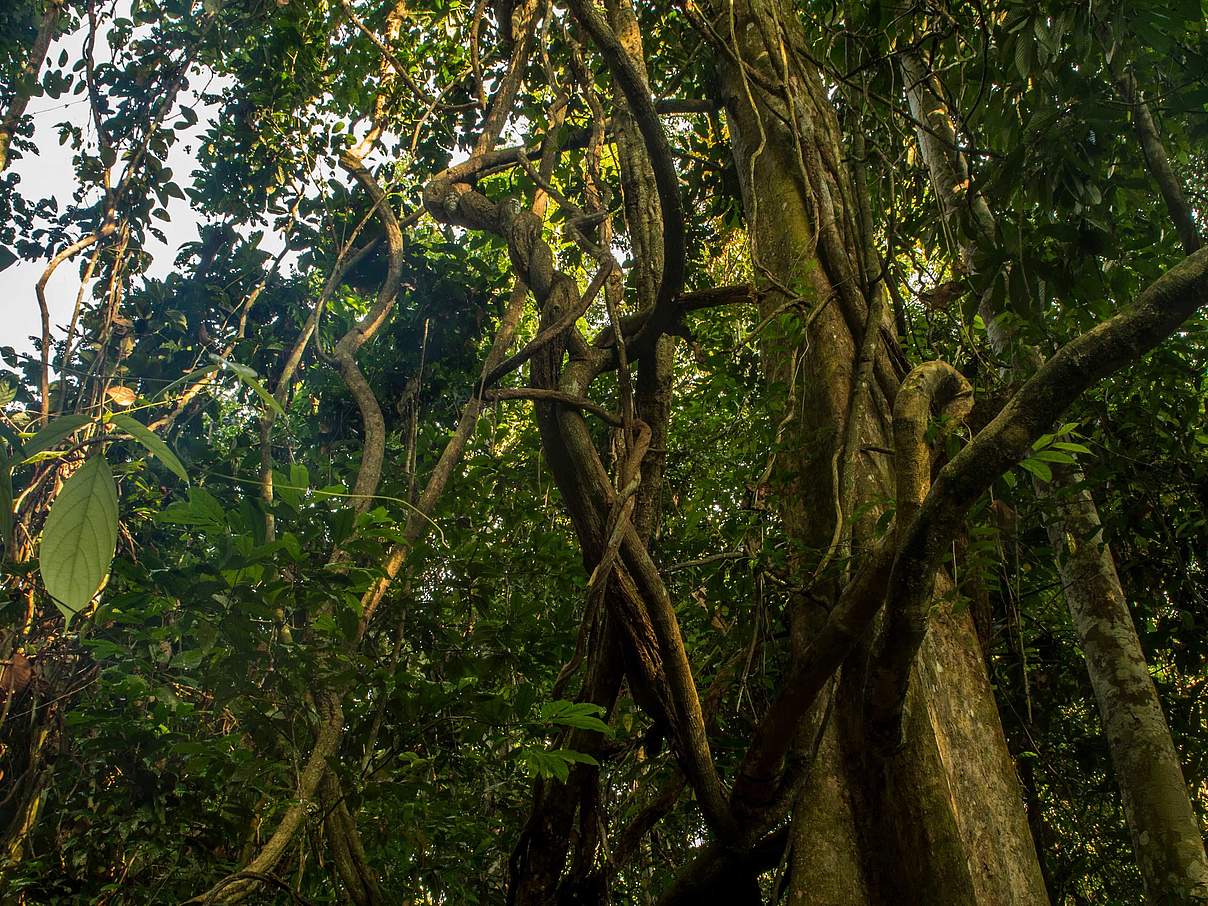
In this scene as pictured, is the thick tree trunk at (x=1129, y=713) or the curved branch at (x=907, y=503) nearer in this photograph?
the curved branch at (x=907, y=503)

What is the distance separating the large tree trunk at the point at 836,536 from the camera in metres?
1.32

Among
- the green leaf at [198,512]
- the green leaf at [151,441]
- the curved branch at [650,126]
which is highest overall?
the curved branch at [650,126]

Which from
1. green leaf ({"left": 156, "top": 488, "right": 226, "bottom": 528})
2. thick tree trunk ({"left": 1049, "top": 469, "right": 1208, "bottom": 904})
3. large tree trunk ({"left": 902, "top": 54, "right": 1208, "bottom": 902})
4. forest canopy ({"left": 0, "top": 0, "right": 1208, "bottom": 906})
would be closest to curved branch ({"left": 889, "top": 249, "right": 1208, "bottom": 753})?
forest canopy ({"left": 0, "top": 0, "right": 1208, "bottom": 906})

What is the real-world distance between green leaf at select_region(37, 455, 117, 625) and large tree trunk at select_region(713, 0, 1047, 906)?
1142 millimetres

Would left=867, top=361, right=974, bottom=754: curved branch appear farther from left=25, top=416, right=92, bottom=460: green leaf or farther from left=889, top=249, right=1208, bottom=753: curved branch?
left=25, top=416, right=92, bottom=460: green leaf

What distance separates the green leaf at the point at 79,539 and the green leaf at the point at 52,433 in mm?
46

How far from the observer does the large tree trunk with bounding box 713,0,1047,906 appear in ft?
4.34

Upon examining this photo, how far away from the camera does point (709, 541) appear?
3.00 m

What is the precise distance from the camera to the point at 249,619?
1550 millimetres

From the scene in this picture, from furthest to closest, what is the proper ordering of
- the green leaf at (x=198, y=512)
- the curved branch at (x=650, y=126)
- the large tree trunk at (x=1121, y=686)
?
the large tree trunk at (x=1121, y=686) → the curved branch at (x=650, y=126) → the green leaf at (x=198, y=512)

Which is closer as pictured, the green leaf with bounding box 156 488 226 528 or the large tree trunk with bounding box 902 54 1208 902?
the green leaf with bounding box 156 488 226 528

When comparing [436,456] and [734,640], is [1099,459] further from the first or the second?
[436,456]

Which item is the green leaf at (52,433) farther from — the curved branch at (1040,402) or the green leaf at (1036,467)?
the green leaf at (1036,467)

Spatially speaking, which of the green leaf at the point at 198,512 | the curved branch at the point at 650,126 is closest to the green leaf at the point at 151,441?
the green leaf at the point at 198,512
